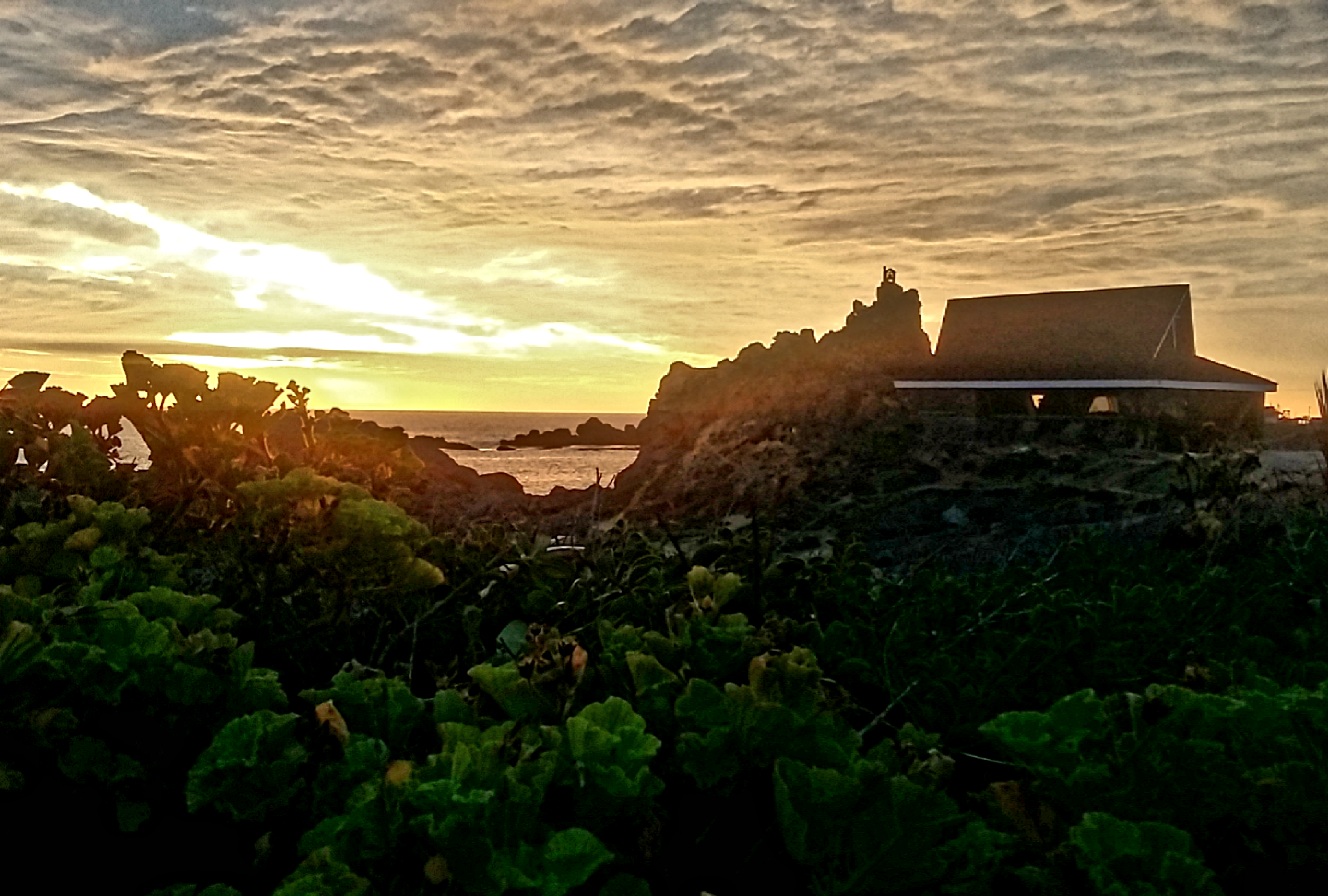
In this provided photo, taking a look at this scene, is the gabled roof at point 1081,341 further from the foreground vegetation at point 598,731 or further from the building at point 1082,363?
the foreground vegetation at point 598,731

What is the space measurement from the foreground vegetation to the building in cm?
2677

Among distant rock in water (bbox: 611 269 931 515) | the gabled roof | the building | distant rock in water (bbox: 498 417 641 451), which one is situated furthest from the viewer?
distant rock in water (bbox: 498 417 641 451)

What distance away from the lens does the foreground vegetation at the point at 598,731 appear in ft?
3.72

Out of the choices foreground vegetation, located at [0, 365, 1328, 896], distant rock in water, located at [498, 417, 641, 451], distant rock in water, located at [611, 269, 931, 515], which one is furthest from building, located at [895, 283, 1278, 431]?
foreground vegetation, located at [0, 365, 1328, 896]

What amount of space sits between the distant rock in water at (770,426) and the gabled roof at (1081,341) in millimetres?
1568

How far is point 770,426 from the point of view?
14.9m

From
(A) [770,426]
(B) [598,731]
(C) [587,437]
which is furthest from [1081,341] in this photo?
(B) [598,731]

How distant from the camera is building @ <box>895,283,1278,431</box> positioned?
91.8 feet

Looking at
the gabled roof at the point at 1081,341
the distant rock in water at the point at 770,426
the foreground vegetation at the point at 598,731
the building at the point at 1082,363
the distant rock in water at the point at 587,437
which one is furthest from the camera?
the distant rock in water at the point at 587,437

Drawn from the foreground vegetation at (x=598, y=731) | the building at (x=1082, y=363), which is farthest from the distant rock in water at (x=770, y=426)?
the building at (x=1082, y=363)

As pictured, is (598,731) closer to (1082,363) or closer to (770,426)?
(770,426)

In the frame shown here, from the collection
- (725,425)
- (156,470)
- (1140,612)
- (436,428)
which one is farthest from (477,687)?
(436,428)

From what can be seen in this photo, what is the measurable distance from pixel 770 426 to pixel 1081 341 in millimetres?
18654

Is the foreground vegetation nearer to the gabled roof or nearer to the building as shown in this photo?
the building
